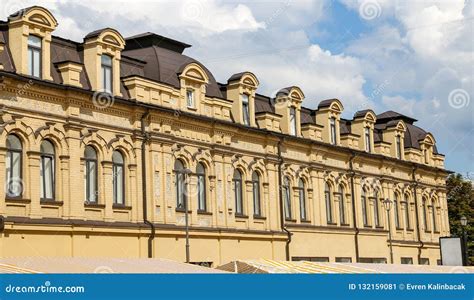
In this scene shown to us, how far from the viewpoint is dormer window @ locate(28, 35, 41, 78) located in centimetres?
2981

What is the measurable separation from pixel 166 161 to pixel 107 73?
4570 mm

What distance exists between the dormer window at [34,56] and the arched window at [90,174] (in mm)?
3650

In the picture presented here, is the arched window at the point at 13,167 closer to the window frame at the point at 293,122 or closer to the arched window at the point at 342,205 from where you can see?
the window frame at the point at 293,122

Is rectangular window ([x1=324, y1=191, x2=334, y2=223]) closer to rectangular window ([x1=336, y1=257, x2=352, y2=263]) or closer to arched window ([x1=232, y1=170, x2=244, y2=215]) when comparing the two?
rectangular window ([x1=336, y1=257, x2=352, y2=263])

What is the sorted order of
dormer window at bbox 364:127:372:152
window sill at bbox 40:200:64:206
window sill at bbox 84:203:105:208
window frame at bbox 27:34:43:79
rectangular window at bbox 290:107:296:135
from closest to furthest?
window sill at bbox 40:200:64:206 < window frame at bbox 27:34:43:79 < window sill at bbox 84:203:105:208 < rectangular window at bbox 290:107:296:135 < dormer window at bbox 364:127:372:152

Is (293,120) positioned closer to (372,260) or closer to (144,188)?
(372,260)

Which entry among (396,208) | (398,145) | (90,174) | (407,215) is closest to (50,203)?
(90,174)

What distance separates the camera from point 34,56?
98.6ft

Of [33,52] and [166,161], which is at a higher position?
[33,52]

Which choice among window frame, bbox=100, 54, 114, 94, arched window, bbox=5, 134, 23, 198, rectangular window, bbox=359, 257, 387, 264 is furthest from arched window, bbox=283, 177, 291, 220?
arched window, bbox=5, 134, 23, 198

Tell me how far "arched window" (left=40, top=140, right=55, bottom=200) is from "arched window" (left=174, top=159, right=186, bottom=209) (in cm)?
672

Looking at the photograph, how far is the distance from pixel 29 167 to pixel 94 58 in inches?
217

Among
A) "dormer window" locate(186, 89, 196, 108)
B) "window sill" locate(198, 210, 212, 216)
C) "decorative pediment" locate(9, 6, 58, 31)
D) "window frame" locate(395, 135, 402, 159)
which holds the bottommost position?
"window sill" locate(198, 210, 212, 216)

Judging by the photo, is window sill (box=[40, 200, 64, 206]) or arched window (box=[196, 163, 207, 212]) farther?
arched window (box=[196, 163, 207, 212])
